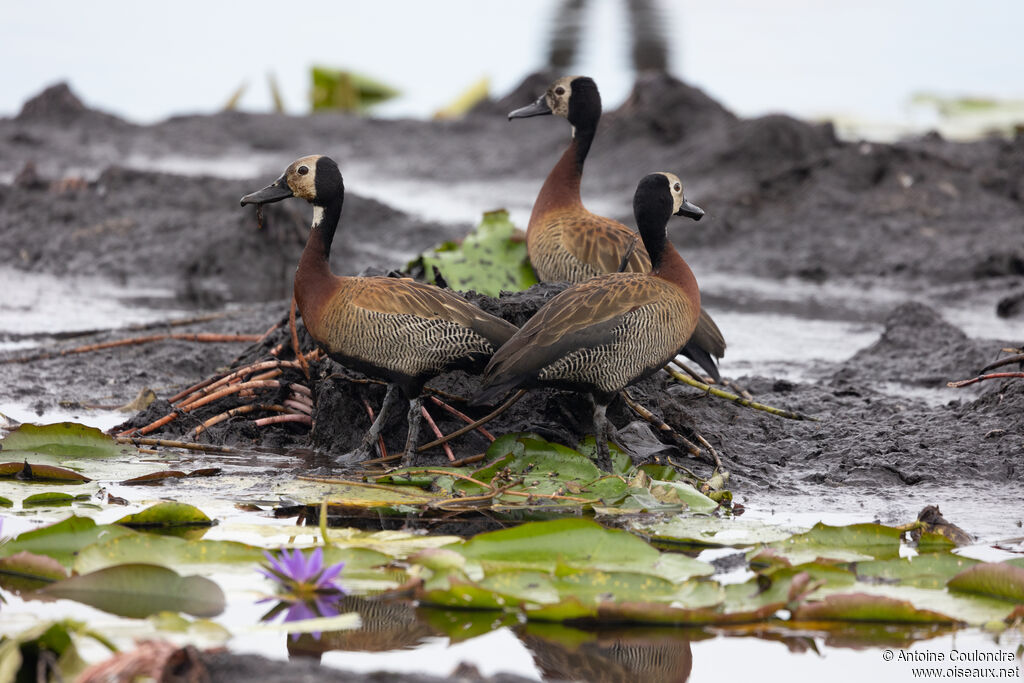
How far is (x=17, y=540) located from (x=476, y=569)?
1.58m

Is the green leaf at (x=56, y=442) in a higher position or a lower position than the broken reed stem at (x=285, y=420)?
higher

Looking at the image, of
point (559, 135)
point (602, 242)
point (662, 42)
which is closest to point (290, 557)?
point (602, 242)

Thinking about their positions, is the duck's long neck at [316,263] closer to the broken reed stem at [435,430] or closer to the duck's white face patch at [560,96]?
the broken reed stem at [435,430]

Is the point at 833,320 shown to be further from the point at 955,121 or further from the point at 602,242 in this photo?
the point at 955,121

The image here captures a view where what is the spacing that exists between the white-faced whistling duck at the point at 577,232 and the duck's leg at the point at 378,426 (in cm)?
141

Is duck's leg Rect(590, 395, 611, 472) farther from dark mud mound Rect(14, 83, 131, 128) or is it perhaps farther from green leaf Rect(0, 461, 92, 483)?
dark mud mound Rect(14, 83, 131, 128)

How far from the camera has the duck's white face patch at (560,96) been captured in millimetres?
7801

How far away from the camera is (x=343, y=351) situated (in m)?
5.51

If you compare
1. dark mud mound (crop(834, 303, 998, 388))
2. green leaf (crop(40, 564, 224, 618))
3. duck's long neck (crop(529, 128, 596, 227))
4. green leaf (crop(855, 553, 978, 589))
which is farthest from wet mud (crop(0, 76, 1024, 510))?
green leaf (crop(40, 564, 224, 618))

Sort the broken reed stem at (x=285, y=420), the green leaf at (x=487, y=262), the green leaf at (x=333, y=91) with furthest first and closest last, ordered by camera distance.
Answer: the green leaf at (x=333, y=91)
the green leaf at (x=487, y=262)
the broken reed stem at (x=285, y=420)

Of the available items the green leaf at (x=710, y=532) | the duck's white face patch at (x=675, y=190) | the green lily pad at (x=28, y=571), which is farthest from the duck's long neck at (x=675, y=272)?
the green lily pad at (x=28, y=571)

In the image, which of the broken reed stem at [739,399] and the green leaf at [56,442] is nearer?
the green leaf at [56,442]

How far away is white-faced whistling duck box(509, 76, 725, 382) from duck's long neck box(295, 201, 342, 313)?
151 cm

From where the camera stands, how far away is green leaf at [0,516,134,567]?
426 centimetres
